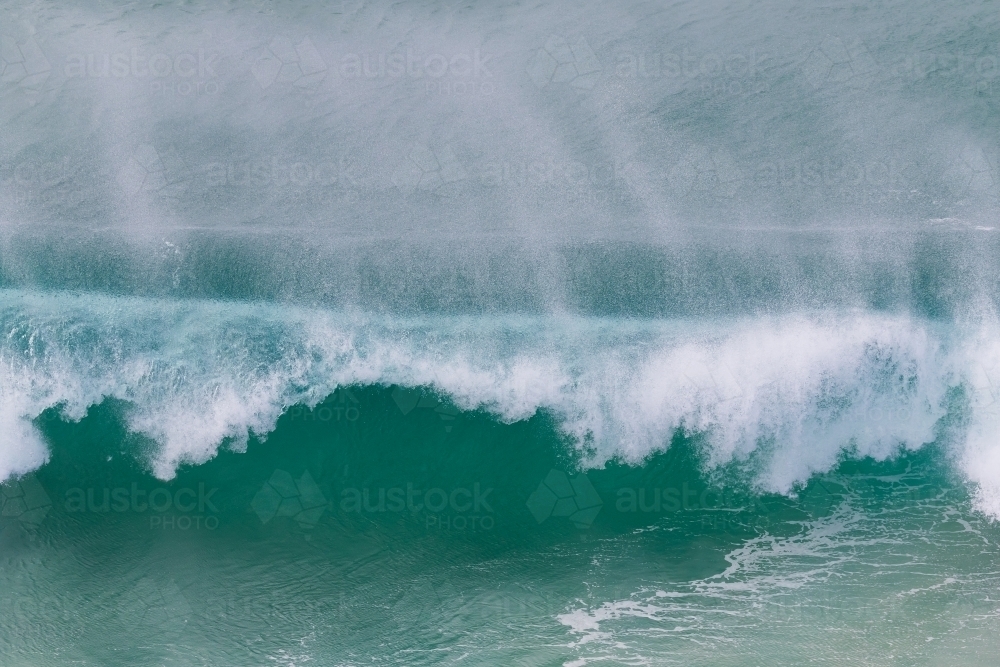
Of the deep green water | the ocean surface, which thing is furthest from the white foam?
the deep green water

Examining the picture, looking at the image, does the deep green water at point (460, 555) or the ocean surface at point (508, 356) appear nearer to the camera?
the deep green water at point (460, 555)

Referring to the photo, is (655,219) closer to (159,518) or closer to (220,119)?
(220,119)

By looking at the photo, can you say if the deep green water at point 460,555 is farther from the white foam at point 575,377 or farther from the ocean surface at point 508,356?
the white foam at point 575,377

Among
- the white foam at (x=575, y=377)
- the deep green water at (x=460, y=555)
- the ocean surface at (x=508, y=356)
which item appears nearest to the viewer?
the deep green water at (x=460, y=555)

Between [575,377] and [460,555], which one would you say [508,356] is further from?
[460,555]

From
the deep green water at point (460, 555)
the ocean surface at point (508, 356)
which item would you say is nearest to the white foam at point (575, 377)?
the ocean surface at point (508, 356)

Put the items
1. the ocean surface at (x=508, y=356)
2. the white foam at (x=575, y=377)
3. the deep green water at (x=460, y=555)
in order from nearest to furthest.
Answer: the deep green water at (x=460, y=555)
the ocean surface at (x=508, y=356)
the white foam at (x=575, y=377)
